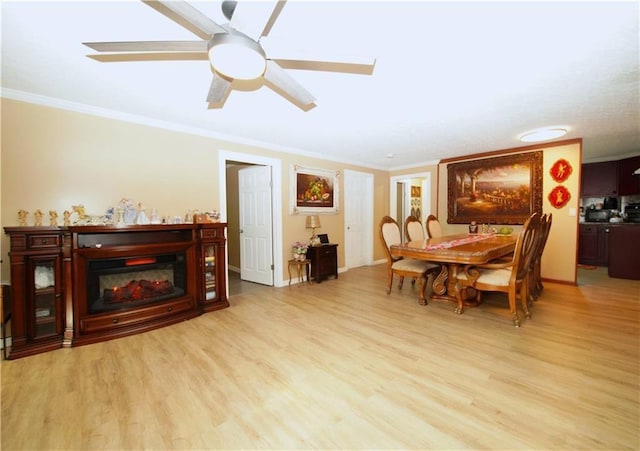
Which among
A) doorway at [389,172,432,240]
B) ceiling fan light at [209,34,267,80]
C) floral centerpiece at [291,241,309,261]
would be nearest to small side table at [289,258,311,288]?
floral centerpiece at [291,241,309,261]

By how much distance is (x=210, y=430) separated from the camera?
4.69 ft

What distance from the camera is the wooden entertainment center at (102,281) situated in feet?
7.28

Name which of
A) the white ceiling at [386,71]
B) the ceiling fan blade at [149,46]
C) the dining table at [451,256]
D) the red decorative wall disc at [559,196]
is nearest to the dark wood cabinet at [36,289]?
the white ceiling at [386,71]

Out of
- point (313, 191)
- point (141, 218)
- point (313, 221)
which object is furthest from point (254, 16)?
point (313, 191)

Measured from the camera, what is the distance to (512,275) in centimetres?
266

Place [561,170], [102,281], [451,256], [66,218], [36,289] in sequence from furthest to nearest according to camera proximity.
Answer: [561,170] < [451,256] < [102,281] < [66,218] < [36,289]

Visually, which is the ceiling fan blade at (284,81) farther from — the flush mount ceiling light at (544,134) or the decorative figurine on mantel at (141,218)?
the flush mount ceiling light at (544,134)

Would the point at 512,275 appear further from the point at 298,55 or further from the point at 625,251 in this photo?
the point at 625,251

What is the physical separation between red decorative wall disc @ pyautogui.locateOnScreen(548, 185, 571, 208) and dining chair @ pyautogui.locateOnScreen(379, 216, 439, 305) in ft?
8.64

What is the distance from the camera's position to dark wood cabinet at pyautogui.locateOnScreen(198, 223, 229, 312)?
10.4 ft

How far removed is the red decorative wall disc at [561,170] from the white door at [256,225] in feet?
15.6

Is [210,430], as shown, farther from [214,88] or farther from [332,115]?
[332,115]

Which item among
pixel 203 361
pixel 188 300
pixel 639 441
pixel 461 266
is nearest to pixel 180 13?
pixel 203 361

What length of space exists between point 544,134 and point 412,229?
7.33 ft
